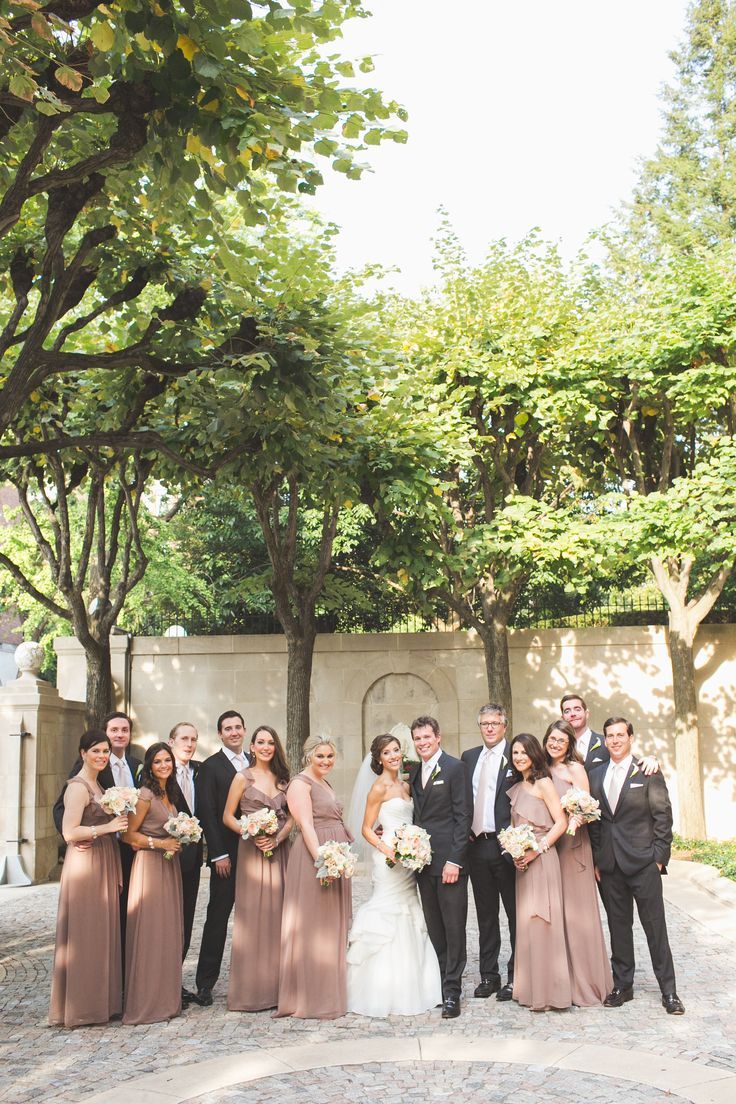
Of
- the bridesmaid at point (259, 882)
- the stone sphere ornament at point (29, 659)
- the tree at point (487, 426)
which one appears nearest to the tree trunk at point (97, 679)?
the stone sphere ornament at point (29, 659)

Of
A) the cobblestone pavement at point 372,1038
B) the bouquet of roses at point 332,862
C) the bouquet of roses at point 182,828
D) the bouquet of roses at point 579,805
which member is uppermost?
the bouquet of roses at point 579,805

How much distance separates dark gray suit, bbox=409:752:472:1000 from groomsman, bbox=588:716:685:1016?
101cm

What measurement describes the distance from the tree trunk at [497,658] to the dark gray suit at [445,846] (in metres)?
9.28

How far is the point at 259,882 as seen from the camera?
811 centimetres

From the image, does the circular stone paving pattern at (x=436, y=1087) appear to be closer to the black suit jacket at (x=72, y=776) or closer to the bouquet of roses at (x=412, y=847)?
the bouquet of roses at (x=412, y=847)

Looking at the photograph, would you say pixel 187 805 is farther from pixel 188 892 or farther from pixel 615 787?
pixel 615 787

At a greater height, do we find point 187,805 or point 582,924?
point 187,805

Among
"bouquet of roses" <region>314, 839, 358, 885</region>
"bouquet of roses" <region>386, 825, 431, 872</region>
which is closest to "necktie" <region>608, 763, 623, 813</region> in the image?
"bouquet of roses" <region>386, 825, 431, 872</region>

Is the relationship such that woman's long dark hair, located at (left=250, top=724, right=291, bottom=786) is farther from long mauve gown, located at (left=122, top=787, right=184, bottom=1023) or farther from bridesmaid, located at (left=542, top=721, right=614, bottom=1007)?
bridesmaid, located at (left=542, top=721, right=614, bottom=1007)

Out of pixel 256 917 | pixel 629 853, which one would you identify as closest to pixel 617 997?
pixel 629 853

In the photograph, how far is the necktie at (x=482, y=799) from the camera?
8.38 m

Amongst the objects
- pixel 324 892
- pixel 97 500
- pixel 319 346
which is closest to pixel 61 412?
pixel 97 500

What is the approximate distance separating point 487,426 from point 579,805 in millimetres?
11050

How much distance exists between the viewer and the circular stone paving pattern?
223 inches
